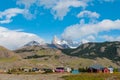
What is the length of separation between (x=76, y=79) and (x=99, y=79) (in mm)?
8657

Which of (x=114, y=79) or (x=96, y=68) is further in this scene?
(x=96, y=68)

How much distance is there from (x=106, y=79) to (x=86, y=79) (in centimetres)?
640

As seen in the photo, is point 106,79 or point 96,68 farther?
point 96,68

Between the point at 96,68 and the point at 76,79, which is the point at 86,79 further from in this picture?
the point at 96,68

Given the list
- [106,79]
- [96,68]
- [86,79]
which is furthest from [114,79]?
[96,68]

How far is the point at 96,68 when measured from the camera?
192m

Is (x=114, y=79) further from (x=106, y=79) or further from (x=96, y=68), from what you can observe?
(x=96, y=68)

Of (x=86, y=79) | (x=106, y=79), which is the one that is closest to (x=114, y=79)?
(x=106, y=79)

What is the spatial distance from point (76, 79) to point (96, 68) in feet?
323

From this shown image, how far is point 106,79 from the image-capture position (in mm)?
Answer: 90312

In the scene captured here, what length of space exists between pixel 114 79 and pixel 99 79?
466 centimetres

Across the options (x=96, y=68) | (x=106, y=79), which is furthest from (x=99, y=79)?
(x=96, y=68)

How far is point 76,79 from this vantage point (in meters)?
95.4

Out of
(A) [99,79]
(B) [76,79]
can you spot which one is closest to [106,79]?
(A) [99,79]
